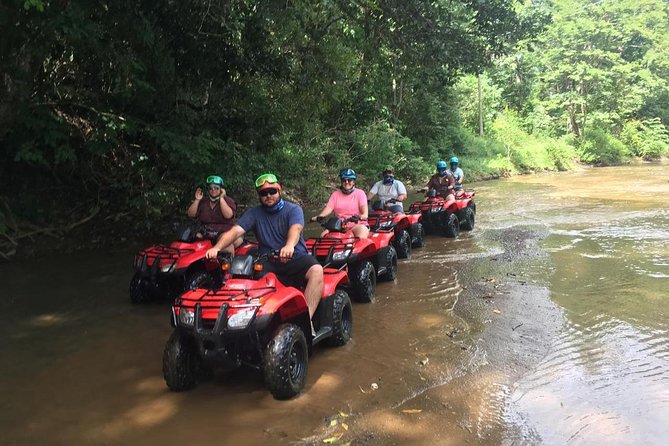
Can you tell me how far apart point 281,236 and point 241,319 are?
1184 mm

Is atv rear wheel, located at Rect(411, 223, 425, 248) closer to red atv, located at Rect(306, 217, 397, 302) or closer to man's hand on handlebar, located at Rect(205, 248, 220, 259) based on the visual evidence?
red atv, located at Rect(306, 217, 397, 302)

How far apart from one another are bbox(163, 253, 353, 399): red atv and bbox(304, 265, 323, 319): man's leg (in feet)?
0.87

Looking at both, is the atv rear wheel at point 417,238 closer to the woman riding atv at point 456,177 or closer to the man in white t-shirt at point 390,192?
the man in white t-shirt at point 390,192

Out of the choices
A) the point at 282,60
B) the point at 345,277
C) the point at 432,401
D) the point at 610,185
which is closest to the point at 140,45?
the point at 282,60

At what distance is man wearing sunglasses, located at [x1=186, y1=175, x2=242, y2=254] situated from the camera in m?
7.03

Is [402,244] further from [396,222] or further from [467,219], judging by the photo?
[467,219]

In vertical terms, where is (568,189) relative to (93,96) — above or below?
below

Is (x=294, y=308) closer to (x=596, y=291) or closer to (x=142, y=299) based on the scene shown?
(x=142, y=299)

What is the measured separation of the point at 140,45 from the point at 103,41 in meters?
0.75

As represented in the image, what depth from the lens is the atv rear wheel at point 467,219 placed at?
11.6m

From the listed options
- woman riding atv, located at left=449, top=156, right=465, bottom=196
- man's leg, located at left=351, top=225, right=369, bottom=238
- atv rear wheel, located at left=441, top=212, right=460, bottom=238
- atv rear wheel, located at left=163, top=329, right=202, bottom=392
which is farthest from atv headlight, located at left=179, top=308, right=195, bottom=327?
woman riding atv, located at left=449, top=156, right=465, bottom=196

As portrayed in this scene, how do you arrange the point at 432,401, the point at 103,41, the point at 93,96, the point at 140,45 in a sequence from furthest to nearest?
the point at 93,96 < the point at 140,45 < the point at 103,41 < the point at 432,401

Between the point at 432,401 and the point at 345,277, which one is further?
the point at 345,277

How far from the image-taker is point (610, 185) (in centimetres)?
2166
